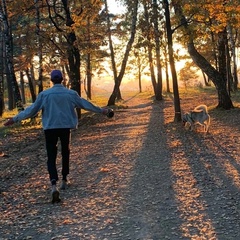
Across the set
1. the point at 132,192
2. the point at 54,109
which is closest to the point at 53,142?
the point at 54,109

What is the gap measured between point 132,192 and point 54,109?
1.93m

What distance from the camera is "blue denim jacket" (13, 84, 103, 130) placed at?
235 inches

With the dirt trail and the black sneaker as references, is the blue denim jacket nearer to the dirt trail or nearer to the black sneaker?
the black sneaker

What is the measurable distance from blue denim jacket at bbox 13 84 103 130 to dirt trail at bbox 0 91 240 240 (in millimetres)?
1279

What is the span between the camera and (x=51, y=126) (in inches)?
235

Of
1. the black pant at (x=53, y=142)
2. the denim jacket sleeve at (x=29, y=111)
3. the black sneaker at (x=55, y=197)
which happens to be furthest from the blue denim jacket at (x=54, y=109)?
the black sneaker at (x=55, y=197)

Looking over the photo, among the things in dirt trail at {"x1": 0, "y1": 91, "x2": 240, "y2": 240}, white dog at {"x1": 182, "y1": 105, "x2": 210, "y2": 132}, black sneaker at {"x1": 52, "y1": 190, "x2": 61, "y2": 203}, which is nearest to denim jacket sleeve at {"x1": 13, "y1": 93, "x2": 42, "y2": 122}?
black sneaker at {"x1": 52, "y1": 190, "x2": 61, "y2": 203}

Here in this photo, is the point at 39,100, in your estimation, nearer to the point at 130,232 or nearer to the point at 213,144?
the point at 130,232

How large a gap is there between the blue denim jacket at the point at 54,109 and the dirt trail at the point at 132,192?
128cm

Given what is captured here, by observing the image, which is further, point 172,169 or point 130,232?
point 172,169

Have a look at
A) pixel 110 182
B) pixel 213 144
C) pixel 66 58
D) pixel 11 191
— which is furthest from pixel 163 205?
pixel 66 58

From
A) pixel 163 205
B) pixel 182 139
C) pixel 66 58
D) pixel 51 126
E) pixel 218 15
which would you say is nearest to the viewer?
pixel 163 205

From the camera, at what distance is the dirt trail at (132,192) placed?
15.5 ft

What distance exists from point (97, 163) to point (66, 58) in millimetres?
10877
